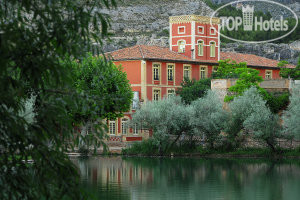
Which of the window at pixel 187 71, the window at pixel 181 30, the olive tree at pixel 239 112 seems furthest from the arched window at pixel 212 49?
the olive tree at pixel 239 112

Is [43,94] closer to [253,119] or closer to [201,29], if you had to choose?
[253,119]

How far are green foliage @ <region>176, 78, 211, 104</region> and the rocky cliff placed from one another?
167ft

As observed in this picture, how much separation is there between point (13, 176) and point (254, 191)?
2098 centimetres

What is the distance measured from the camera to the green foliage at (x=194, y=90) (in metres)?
59.8

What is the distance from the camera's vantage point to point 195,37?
68000mm

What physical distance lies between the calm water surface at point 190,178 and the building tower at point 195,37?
22.1m

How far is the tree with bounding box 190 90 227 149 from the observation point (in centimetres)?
4922

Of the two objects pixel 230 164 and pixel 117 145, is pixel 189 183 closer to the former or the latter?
pixel 230 164

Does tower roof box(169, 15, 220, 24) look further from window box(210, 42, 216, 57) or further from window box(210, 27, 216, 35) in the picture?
window box(210, 42, 216, 57)

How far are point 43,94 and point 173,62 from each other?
176 ft

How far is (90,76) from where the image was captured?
52031 millimetres

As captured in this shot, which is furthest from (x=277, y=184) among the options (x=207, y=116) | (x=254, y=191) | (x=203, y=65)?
(x=203, y=65)

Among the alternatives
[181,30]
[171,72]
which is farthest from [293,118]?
[181,30]

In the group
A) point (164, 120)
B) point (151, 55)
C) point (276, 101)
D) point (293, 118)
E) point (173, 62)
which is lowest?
point (293, 118)
